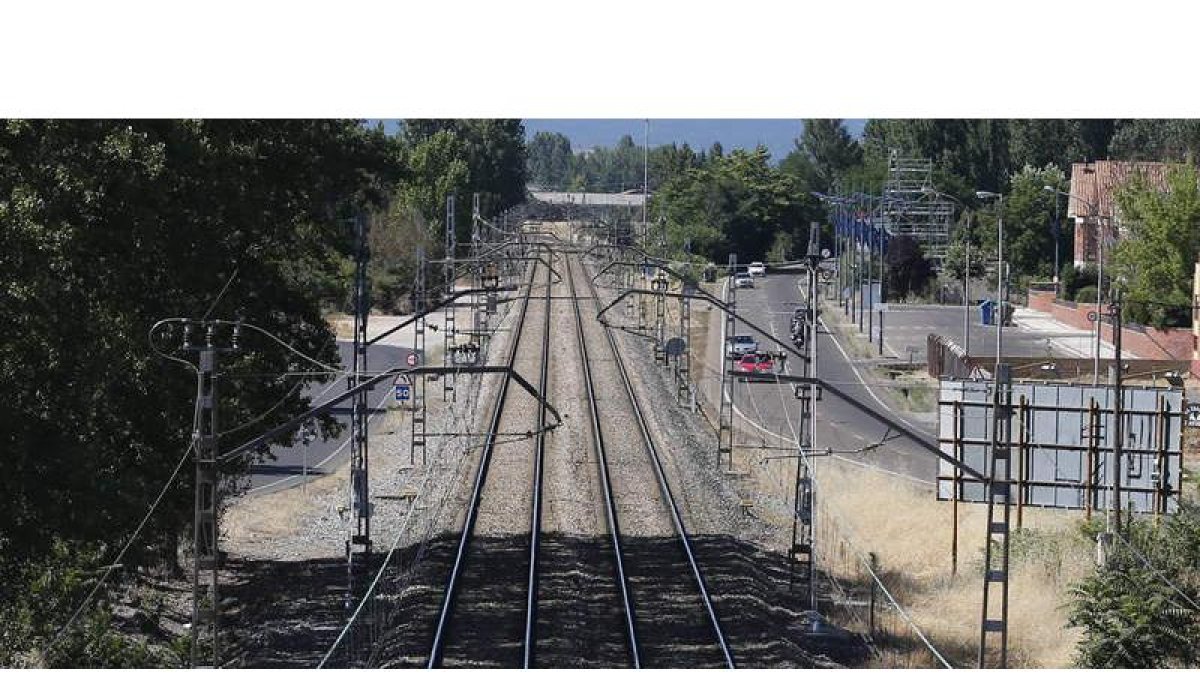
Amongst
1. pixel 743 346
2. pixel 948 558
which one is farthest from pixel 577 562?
pixel 743 346

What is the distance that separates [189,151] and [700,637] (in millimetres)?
10127

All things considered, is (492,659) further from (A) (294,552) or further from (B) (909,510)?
(B) (909,510)

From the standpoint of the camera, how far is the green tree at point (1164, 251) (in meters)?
61.4

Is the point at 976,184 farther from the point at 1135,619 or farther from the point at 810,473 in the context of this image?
the point at 1135,619

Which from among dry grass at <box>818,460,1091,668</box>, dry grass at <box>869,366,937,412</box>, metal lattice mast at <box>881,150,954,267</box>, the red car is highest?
metal lattice mast at <box>881,150,954,267</box>

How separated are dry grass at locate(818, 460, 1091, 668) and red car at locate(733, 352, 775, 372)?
56.4 ft

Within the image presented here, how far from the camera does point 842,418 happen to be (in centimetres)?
5212

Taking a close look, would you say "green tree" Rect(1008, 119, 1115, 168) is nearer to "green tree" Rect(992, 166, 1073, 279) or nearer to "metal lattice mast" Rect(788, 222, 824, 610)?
"green tree" Rect(992, 166, 1073, 279)

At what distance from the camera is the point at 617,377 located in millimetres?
60250

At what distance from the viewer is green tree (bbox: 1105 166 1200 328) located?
6144 centimetres

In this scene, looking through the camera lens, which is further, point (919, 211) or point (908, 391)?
point (919, 211)

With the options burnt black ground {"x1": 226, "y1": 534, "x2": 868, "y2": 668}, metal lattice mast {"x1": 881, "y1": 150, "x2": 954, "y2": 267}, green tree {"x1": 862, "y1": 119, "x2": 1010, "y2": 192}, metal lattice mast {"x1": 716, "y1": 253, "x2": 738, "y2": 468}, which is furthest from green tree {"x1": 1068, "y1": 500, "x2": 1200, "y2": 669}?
green tree {"x1": 862, "y1": 119, "x2": 1010, "y2": 192}

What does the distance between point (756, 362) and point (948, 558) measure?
28.0 metres

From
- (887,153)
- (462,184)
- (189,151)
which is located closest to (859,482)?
(189,151)
